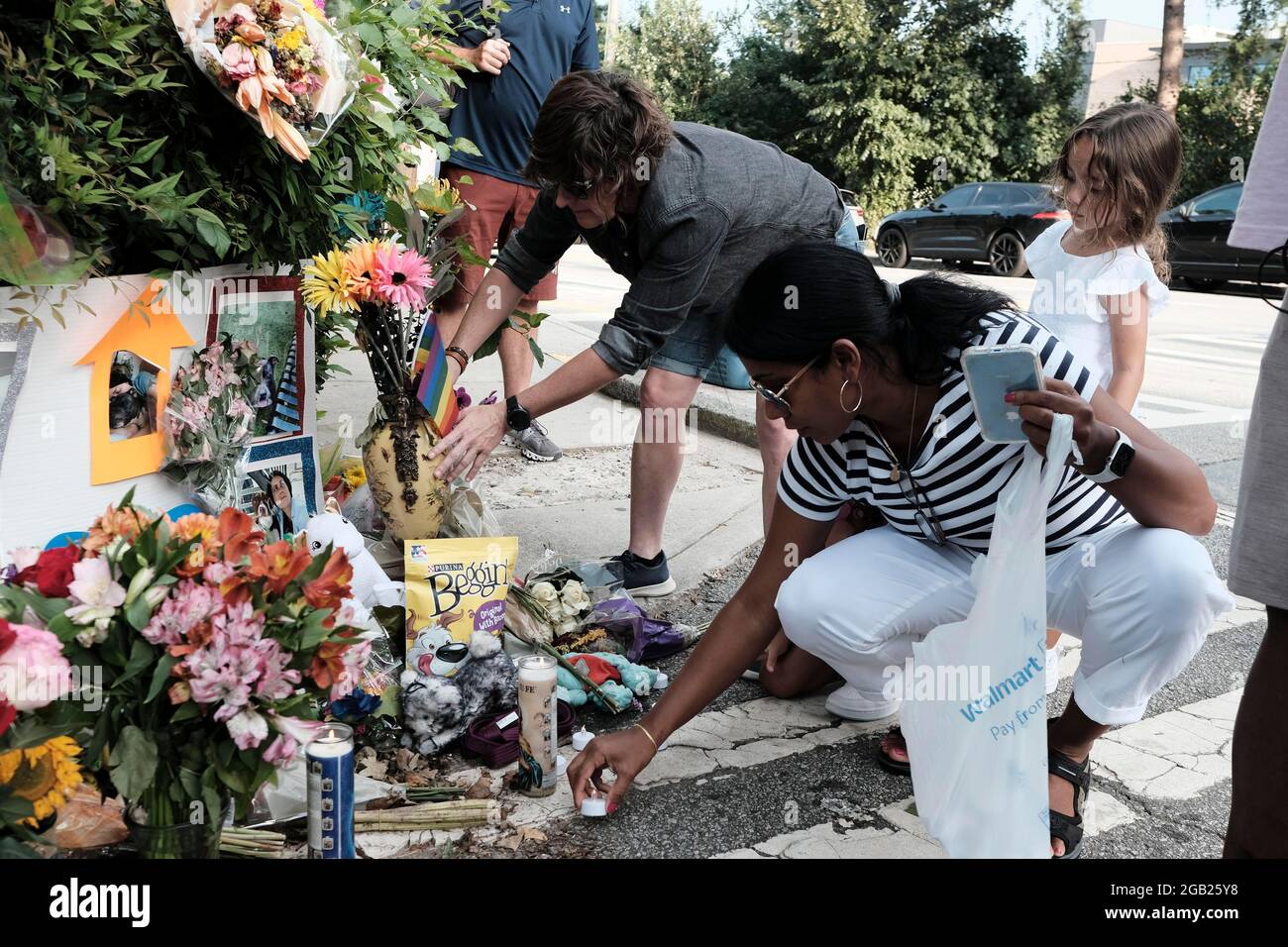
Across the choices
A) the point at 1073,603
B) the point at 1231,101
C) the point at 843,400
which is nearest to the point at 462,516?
the point at 843,400

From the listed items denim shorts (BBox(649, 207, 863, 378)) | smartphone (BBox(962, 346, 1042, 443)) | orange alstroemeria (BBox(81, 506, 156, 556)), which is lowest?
orange alstroemeria (BBox(81, 506, 156, 556))

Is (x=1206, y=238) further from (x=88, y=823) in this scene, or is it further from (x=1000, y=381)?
(x=88, y=823)

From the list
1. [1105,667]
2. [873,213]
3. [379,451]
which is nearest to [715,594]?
[379,451]

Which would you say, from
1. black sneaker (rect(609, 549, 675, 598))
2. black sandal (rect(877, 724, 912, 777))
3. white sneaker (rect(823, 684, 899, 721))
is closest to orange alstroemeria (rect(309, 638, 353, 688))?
black sandal (rect(877, 724, 912, 777))

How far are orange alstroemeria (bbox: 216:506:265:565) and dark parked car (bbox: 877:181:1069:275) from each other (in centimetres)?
1535

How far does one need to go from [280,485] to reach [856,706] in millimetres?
1619

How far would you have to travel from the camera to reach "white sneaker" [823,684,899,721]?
9.73 feet

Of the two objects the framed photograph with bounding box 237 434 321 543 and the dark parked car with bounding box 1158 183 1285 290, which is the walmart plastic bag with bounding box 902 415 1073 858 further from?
the dark parked car with bounding box 1158 183 1285 290

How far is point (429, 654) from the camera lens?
2752 millimetres

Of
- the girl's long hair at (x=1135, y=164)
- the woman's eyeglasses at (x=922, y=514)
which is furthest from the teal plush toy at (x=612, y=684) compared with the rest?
the girl's long hair at (x=1135, y=164)

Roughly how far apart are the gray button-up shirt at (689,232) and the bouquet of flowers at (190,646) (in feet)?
4.82

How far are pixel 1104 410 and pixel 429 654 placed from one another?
1.60m

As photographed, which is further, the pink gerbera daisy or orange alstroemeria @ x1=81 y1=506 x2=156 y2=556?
the pink gerbera daisy

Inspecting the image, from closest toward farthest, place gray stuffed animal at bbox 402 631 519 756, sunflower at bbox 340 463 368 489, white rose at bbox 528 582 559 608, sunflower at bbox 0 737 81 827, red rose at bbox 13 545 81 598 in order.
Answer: sunflower at bbox 0 737 81 827
red rose at bbox 13 545 81 598
gray stuffed animal at bbox 402 631 519 756
white rose at bbox 528 582 559 608
sunflower at bbox 340 463 368 489
